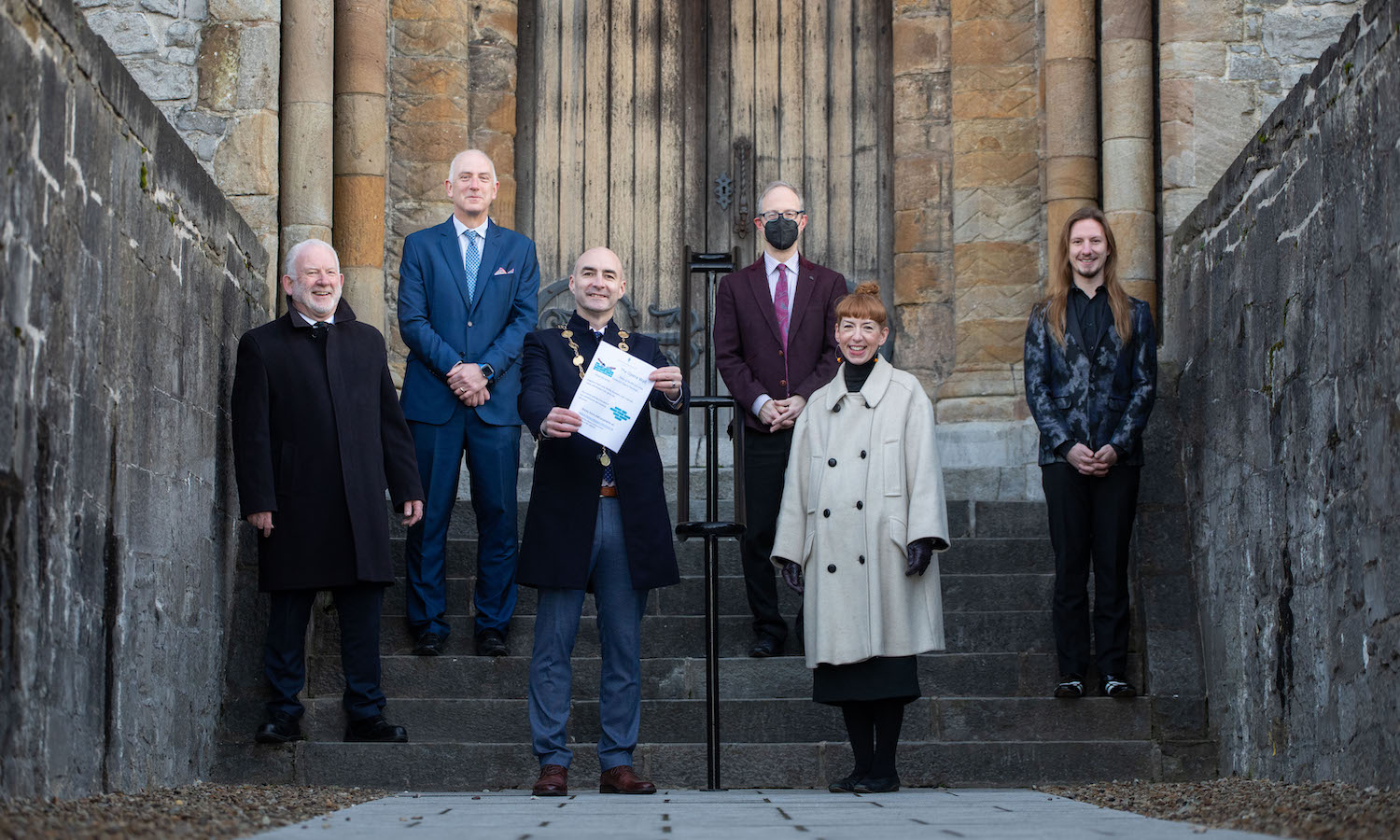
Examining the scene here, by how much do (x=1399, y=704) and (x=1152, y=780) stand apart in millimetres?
1600

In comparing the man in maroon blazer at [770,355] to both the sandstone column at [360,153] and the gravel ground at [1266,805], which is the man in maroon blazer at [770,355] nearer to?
the gravel ground at [1266,805]

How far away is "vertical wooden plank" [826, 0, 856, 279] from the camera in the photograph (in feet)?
32.0

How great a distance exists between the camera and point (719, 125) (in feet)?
32.4

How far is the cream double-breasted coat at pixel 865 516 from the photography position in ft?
18.6

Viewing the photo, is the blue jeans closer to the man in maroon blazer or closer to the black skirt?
the black skirt

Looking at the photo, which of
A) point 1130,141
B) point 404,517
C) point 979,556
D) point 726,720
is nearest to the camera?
point 726,720

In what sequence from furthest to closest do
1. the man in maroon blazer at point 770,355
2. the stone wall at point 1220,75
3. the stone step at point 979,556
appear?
1. the stone wall at point 1220,75
2. the stone step at point 979,556
3. the man in maroon blazer at point 770,355

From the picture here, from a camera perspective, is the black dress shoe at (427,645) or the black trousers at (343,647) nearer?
the black trousers at (343,647)

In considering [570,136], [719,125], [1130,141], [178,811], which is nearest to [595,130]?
[570,136]

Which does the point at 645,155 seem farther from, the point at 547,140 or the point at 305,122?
the point at 305,122

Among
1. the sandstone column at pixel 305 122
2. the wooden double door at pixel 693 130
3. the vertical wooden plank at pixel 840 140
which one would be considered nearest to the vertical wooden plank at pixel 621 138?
the wooden double door at pixel 693 130

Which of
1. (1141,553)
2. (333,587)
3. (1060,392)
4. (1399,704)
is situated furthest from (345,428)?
(1399,704)

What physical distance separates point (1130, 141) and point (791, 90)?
200cm

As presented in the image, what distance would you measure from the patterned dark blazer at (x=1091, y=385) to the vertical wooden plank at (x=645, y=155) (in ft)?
11.1
